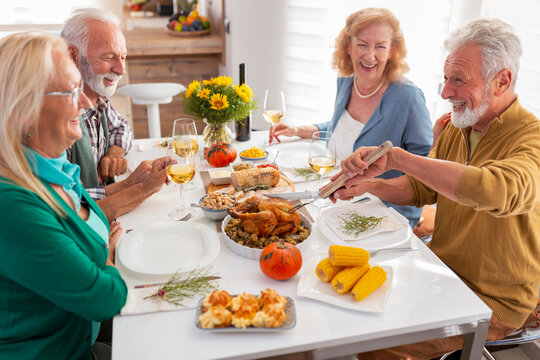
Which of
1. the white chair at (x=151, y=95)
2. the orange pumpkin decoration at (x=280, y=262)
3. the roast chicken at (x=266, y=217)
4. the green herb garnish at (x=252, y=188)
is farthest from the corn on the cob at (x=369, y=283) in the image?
the white chair at (x=151, y=95)

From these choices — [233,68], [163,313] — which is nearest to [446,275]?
[163,313]

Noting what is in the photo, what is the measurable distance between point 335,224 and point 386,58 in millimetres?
1058

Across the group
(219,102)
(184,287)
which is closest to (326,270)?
(184,287)

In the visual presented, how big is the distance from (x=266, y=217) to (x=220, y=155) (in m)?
0.69

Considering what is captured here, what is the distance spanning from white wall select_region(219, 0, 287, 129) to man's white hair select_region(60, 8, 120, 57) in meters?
1.87

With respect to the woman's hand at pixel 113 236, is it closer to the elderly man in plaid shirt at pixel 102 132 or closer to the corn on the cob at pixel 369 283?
the elderly man in plaid shirt at pixel 102 132

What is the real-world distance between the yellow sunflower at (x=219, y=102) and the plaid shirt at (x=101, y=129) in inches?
19.0

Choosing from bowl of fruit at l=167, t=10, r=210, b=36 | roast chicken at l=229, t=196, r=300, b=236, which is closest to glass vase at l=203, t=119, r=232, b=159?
roast chicken at l=229, t=196, r=300, b=236

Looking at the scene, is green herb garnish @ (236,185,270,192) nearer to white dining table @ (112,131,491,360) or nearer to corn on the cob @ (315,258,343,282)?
white dining table @ (112,131,491,360)

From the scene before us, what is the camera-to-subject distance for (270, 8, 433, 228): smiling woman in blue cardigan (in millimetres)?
2098

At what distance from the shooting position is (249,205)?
4.77 ft

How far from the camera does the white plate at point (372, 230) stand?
4.63 ft

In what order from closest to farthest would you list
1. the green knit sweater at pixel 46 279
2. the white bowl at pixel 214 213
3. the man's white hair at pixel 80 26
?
the green knit sweater at pixel 46 279 < the white bowl at pixel 214 213 < the man's white hair at pixel 80 26

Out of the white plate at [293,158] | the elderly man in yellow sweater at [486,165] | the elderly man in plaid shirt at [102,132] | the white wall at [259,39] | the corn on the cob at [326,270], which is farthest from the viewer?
the white wall at [259,39]
